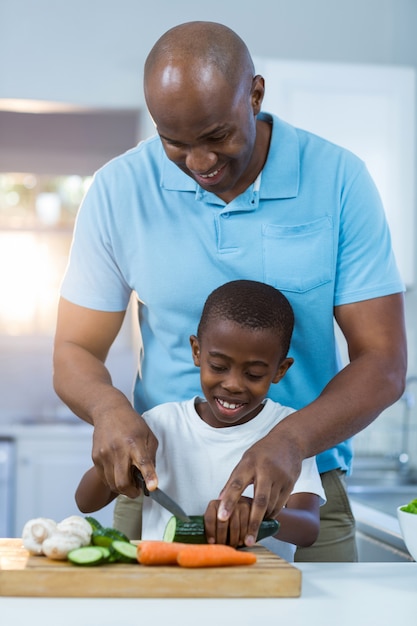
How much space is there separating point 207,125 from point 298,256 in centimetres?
33

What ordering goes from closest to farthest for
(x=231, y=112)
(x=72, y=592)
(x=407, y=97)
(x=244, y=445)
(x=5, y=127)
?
1. (x=72, y=592)
2. (x=231, y=112)
3. (x=244, y=445)
4. (x=407, y=97)
5. (x=5, y=127)

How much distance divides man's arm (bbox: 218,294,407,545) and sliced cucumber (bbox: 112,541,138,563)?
0.42 ft

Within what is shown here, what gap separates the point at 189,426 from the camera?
5.24ft

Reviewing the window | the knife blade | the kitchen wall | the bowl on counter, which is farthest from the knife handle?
the window

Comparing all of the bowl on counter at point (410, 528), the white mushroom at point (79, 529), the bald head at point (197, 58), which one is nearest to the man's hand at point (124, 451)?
the white mushroom at point (79, 529)

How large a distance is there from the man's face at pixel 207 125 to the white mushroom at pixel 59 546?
1.85 feet

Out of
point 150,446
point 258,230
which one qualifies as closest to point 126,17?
point 258,230

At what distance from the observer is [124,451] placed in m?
1.37

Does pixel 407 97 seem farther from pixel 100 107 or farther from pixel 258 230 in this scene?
pixel 258 230

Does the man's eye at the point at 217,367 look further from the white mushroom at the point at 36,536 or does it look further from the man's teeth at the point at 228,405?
the white mushroom at the point at 36,536

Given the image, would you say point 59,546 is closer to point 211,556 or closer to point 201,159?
point 211,556

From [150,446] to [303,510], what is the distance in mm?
272

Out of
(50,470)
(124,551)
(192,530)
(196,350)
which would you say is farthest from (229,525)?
(50,470)

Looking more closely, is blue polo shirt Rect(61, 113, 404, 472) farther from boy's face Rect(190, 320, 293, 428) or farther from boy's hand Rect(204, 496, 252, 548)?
boy's hand Rect(204, 496, 252, 548)
